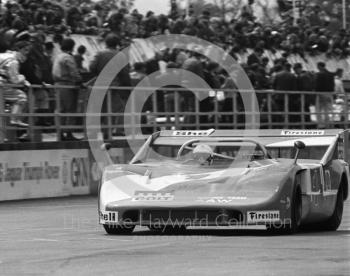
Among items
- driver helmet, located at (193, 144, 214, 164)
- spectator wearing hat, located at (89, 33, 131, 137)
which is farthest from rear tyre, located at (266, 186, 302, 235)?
spectator wearing hat, located at (89, 33, 131, 137)

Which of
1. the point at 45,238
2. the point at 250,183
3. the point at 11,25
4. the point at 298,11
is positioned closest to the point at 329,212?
the point at 250,183

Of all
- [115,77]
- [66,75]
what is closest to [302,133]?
[66,75]

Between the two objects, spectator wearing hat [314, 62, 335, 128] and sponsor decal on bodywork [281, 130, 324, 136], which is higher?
sponsor decal on bodywork [281, 130, 324, 136]

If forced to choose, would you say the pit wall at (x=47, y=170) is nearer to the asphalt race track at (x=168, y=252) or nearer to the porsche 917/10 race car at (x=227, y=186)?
the asphalt race track at (x=168, y=252)

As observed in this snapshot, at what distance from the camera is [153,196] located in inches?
415

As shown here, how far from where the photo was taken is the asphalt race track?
24.4 ft

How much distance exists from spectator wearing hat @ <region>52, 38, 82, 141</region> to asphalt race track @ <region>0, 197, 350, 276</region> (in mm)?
6385

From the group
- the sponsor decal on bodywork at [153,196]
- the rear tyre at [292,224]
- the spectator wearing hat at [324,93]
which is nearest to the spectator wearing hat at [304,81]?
the spectator wearing hat at [324,93]

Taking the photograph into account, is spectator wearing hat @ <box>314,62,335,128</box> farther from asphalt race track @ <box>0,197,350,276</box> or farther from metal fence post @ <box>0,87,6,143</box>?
asphalt race track @ <box>0,197,350,276</box>

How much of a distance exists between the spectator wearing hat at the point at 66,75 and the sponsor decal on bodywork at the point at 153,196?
8009 mm

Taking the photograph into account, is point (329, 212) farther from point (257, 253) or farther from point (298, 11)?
point (298, 11)

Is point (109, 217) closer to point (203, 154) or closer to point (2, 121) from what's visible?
point (203, 154)

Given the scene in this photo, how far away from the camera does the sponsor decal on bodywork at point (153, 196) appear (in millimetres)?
10492

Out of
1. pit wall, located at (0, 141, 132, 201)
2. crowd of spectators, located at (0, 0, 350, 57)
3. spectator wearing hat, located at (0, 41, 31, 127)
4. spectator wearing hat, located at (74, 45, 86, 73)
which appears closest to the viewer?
spectator wearing hat, located at (0, 41, 31, 127)
